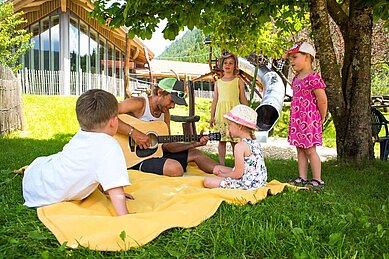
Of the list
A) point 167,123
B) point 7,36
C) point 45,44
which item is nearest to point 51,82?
point 45,44

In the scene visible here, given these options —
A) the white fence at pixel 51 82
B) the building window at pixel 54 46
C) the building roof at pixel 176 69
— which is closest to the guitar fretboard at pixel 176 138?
the white fence at pixel 51 82

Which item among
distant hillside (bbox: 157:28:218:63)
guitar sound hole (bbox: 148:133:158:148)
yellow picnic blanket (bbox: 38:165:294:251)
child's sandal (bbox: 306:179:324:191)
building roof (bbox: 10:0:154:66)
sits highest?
distant hillside (bbox: 157:28:218:63)

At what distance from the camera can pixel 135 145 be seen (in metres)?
5.05

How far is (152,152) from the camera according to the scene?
5.21 metres

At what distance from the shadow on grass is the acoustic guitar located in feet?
4.87

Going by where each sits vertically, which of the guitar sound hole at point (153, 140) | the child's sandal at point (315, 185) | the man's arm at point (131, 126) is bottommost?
the child's sandal at point (315, 185)

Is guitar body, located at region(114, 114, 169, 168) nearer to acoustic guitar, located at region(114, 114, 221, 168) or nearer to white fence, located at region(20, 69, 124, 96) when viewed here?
acoustic guitar, located at region(114, 114, 221, 168)

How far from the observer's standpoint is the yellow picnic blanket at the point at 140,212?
2781 millimetres

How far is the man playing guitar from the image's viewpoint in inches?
193

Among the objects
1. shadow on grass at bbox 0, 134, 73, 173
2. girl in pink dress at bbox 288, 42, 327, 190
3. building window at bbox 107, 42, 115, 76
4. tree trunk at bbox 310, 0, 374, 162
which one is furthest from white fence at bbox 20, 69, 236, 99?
girl in pink dress at bbox 288, 42, 327, 190

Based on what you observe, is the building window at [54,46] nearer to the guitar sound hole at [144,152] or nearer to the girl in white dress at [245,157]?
the guitar sound hole at [144,152]

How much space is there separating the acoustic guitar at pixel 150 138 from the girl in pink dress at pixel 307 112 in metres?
1.14

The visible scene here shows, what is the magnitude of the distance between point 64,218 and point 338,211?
217cm

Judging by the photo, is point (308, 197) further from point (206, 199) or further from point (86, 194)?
point (86, 194)
